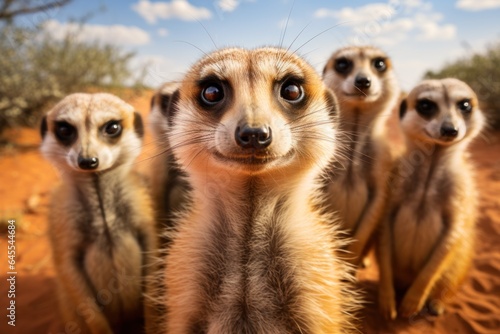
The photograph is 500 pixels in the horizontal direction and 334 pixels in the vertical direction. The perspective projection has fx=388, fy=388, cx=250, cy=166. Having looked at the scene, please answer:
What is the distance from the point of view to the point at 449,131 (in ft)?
8.32

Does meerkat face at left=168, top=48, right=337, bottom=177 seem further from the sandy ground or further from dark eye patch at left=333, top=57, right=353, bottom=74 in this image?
dark eye patch at left=333, top=57, right=353, bottom=74

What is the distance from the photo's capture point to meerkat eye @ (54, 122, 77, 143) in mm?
2516

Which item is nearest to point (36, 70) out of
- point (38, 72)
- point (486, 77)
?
point (38, 72)

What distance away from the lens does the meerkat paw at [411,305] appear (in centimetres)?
268

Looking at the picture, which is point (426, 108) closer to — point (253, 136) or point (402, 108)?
point (402, 108)

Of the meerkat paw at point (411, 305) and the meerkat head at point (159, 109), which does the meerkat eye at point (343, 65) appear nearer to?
the meerkat head at point (159, 109)

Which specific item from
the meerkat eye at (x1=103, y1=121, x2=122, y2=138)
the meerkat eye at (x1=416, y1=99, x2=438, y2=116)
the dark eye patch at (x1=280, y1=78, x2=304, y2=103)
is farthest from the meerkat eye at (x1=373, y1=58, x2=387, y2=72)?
the meerkat eye at (x1=103, y1=121, x2=122, y2=138)

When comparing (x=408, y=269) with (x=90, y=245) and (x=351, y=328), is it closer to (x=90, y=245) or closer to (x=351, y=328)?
(x=351, y=328)

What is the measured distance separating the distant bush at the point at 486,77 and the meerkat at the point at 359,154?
4672 mm

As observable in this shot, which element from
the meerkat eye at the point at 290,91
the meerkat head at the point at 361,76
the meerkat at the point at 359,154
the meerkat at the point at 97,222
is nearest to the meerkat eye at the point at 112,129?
the meerkat at the point at 97,222

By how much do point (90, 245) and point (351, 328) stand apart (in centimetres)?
165

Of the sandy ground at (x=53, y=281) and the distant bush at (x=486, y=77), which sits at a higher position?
the distant bush at (x=486, y=77)

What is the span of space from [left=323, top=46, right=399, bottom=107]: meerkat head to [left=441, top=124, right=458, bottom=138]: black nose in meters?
0.60

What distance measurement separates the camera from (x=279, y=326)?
1.46 meters
